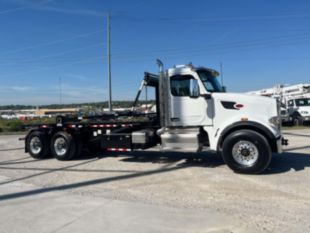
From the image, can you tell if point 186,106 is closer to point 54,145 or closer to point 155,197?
point 155,197

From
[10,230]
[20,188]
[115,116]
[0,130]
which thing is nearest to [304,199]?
[10,230]

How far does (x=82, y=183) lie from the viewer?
22.4 feet

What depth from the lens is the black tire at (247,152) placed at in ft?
23.4

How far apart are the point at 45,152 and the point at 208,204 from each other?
23.6 feet

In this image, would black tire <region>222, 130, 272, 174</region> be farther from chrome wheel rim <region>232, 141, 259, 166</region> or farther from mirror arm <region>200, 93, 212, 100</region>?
mirror arm <region>200, 93, 212, 100</region>

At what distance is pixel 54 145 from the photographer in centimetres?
1030

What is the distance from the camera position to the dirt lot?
14.3 ft

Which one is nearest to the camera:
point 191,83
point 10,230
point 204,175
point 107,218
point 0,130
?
point 10,230

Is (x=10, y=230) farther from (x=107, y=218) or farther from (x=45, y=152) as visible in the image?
(x=45, y=152)

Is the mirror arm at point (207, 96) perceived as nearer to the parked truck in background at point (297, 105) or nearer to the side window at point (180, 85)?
the side window at point (180, 85)

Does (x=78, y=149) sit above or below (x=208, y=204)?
above

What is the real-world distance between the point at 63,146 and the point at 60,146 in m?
0.14

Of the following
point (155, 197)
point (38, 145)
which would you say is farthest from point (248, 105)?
point (38, 145)

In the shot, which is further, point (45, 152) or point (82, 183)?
point (45, 152)
